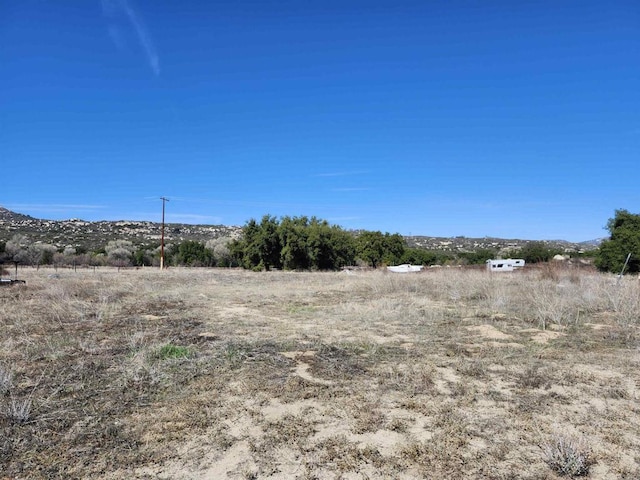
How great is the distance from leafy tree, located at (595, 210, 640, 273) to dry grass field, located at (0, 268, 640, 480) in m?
15.4

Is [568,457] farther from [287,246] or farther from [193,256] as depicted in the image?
[193,256]

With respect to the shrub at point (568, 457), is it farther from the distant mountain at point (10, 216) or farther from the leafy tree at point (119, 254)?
the distant mountain at point (10, 216)

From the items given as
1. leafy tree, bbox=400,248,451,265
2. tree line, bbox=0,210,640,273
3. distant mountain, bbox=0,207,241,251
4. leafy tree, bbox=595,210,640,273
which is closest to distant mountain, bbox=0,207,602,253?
distant mountain, bbox=0,207,241,251

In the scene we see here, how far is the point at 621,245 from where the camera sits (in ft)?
75.5

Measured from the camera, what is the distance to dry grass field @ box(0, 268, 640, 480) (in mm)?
3234

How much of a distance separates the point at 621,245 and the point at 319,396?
82.4 ft

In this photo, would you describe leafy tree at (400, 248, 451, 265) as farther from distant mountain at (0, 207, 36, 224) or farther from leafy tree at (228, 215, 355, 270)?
distant mountain at (0, 207, 36, 224)

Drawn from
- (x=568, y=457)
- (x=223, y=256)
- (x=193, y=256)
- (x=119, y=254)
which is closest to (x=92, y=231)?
(x=119, y=254)

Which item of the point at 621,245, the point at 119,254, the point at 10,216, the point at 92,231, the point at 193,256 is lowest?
the point at 193,256

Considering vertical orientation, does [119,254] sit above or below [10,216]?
below

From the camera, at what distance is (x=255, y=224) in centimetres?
3506

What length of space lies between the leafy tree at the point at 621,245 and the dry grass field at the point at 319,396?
607 inches

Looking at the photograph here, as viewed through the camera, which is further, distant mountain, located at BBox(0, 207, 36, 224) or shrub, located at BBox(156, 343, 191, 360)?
distant mountain, located at BBox(0, 207, 36, 224)

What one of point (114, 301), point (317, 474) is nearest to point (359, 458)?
point (317, 474)
